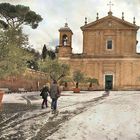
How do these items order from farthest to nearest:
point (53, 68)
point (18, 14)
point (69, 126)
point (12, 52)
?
point (18, 14) → point (53, 68) → point (12, 52) → point (69, 126)

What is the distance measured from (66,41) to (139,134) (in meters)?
51.6

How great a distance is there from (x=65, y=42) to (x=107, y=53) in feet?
20.7

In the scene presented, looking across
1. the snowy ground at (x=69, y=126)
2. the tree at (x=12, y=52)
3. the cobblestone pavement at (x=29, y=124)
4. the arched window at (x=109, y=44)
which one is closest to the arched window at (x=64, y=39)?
the arched window at (x=109, y=44)

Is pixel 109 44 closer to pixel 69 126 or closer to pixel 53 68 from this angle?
pixel 53 68

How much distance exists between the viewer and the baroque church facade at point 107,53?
62281mm

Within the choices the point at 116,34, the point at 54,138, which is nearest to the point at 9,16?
the point at 116,34

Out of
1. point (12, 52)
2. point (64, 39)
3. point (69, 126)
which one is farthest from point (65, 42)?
point (69, 126)

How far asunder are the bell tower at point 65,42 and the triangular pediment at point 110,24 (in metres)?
2.34

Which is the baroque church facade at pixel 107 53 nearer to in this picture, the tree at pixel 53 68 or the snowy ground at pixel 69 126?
the tree at pixel 53 68

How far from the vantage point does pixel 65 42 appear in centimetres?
6500

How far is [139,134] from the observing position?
13.7 meters

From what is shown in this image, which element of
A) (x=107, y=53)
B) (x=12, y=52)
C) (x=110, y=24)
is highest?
(x=110, y=24)

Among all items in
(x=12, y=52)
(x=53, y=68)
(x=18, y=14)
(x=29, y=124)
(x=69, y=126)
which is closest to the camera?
(x=69, y=126)

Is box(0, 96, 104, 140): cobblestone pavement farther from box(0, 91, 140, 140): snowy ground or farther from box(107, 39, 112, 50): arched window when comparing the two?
box(107, 39, 112, 50): arched window
